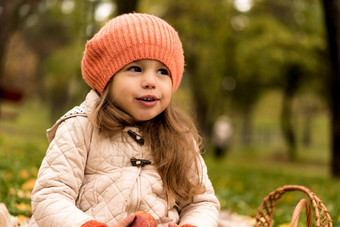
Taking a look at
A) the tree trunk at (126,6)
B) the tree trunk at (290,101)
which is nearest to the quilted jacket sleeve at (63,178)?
the tree trunk at (126,6)

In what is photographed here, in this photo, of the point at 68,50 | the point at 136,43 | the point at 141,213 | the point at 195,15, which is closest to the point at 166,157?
the point at 141,213

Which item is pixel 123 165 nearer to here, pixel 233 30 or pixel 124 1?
pixel 124 1

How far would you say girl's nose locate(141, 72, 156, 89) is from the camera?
2.18 meters

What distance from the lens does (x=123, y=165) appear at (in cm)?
220

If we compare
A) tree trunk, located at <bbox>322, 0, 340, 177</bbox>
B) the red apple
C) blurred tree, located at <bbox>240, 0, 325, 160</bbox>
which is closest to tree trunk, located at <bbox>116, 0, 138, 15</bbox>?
tree trunk, located at <bbox>322, 0, 340, 177</bbox>

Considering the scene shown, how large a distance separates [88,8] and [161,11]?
14.7 ft

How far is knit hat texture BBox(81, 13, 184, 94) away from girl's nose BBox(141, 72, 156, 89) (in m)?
0.10

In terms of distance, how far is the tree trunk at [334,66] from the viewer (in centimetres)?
809

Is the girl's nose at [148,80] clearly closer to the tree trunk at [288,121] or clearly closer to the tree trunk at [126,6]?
the tree trunk at [126,6]

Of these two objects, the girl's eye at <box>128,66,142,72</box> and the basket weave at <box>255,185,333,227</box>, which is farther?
the girl's eye at <box>128,66,142,72</box>

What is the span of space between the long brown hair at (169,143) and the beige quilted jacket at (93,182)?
0.16ft

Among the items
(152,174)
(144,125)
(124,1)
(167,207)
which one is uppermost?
(124,1)

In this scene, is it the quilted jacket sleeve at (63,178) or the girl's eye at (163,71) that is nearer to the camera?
the quilted jacket sleeve at (63,178)

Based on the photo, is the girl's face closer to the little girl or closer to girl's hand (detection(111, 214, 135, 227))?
the little girl
